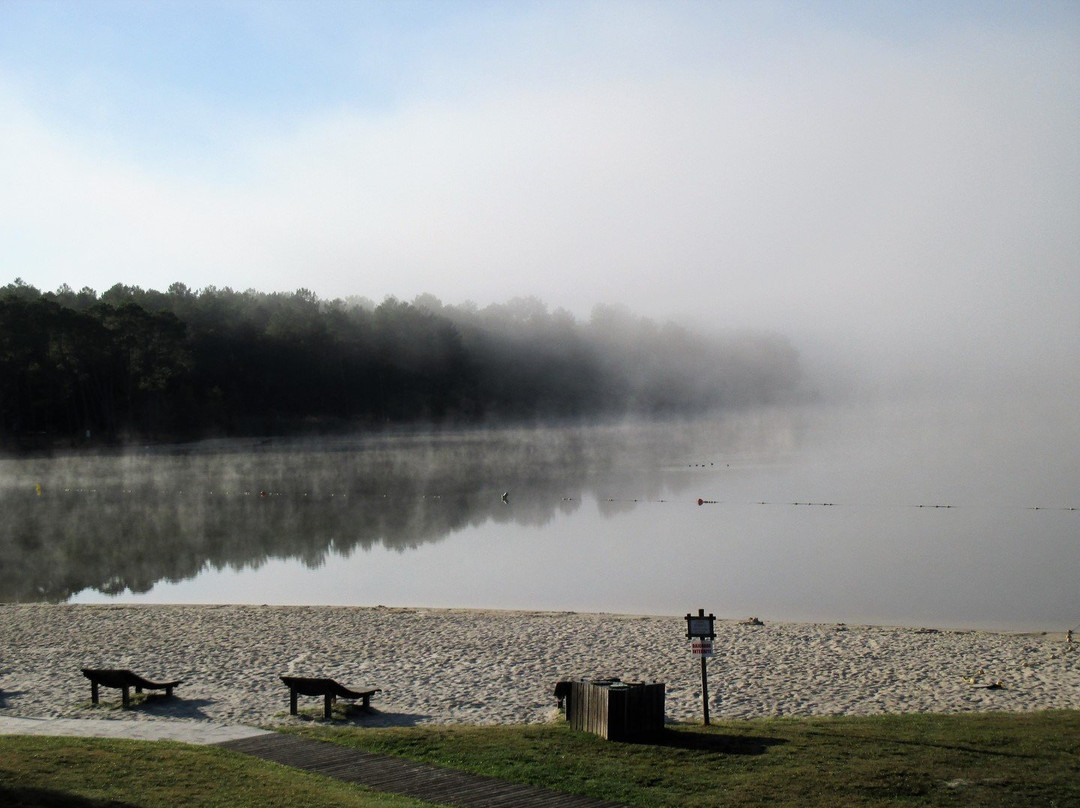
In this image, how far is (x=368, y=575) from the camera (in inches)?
1261

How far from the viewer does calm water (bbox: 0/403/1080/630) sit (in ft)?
90.3

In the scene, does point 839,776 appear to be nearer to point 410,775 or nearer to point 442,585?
point 410,775

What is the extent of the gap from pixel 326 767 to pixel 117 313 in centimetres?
6911

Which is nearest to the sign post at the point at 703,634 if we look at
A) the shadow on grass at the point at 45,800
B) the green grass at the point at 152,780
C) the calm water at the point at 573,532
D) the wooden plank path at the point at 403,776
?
the wooden plank path at the point at 403,776

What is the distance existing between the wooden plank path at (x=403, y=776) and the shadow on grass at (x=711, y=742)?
7.62ft

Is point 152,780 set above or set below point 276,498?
below

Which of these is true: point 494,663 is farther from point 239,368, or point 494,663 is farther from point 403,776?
point 239,368

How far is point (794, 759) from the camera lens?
36.8 ft

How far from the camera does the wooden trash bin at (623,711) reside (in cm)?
1228

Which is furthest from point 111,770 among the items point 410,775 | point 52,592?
point 52,592

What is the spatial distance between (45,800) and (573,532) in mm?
32070

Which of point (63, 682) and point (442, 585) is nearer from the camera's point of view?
point (63, 682)

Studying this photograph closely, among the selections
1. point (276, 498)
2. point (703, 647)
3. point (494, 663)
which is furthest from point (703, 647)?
point (276, 498)

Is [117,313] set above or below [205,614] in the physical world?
above
